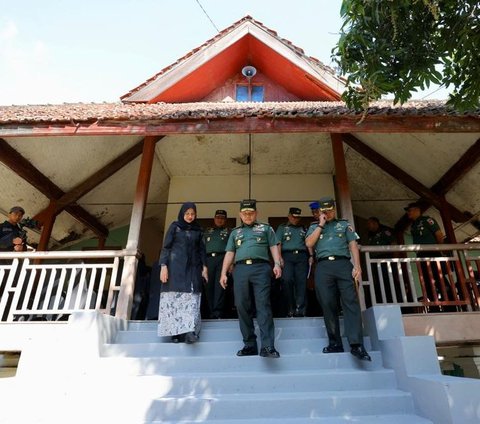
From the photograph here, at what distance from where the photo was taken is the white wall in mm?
7934

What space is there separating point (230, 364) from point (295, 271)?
1669mm

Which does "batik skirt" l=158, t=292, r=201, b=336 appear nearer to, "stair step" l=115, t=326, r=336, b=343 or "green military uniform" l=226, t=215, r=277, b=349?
"stair step" l=115, t=326, r=336, b=343

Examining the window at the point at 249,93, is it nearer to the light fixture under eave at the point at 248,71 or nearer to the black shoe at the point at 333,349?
the light fixture under eave at the point at 248,71

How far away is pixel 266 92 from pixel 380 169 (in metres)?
3.41

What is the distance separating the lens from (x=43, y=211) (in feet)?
24.4

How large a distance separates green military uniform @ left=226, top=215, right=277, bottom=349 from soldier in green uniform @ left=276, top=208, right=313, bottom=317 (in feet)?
2.76

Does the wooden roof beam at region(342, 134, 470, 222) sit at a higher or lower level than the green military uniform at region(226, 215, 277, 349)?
higher

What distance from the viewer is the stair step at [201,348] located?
392cm

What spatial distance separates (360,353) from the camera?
350cm

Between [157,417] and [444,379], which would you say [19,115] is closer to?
[157,417]

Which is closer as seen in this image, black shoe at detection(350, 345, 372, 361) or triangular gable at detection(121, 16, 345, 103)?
black shoe at detection(350, 345, 372, 361)

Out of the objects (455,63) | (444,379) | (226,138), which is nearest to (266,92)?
(226,138)

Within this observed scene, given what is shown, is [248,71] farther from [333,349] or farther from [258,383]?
[258,383]

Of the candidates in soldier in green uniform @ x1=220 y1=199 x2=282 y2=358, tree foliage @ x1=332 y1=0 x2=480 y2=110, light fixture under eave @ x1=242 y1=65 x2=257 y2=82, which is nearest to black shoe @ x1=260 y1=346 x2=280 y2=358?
soldier in green uniform @ x1=220 y1=199 x2=282 y2=358
